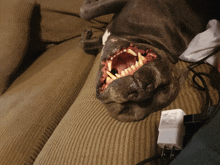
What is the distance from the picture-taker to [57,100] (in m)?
1.05

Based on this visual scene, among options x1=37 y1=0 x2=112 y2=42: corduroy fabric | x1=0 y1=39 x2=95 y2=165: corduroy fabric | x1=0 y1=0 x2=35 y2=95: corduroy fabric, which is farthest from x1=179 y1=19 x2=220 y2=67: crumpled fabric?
x1=0 y1=0 x2=35 y2=95: corduroy fabric

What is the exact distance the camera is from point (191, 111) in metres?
0.65

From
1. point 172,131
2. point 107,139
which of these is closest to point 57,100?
point 107,139

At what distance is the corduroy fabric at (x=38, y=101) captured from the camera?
33.0 inches

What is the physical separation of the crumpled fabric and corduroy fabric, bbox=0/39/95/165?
0.72 m

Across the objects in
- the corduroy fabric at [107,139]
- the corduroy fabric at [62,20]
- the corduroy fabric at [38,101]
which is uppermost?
the corduroy fabric at [62,20]

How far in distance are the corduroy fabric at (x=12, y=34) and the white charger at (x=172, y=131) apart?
1.16 metres

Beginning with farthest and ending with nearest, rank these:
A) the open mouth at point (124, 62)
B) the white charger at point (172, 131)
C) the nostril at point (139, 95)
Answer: the open mouth at point (124, 62) < the nostril at point (139, 95) < the white charger at point (172, 131)

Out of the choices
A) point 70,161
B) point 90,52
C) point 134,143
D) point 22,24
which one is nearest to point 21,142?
point 70,161

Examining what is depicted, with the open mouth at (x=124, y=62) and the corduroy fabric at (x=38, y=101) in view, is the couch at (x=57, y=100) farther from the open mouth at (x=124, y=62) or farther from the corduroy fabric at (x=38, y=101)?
the open mouth at (x=124, y=62)

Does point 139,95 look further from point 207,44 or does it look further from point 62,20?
point 62,20

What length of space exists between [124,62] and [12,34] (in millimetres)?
935

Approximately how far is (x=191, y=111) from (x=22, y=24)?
1300mm

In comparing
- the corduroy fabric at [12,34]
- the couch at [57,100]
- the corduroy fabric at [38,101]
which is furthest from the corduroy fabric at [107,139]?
the corduroy fabric at [12,34]
